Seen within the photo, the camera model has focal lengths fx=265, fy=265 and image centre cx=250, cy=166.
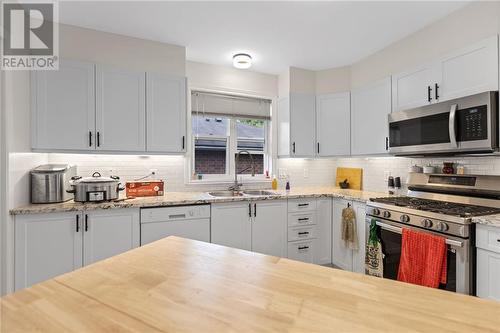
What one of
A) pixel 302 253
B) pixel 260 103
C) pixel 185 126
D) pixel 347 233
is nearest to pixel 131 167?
pixel 185 126

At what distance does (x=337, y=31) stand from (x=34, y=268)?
346 centimetres

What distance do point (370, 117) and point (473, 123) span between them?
1.17 m

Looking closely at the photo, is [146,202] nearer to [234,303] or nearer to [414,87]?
[234,303]

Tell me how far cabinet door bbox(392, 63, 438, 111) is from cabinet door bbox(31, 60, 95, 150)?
3117 mm

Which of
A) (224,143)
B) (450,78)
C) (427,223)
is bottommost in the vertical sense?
(427,223)

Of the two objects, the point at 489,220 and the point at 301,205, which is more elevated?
the point at 489,220

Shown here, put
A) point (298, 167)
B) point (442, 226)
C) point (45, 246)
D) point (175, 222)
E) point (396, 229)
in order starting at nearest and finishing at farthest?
point (442, 226), point (45, 246), point (396, 229), point (175, 222), point (298, 167)

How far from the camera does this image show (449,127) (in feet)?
7.15

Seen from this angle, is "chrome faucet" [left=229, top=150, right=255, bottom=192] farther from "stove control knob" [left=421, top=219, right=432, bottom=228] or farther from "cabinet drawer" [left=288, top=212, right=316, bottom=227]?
"stove control knob" [left=421, top=219, right=432, bottom=228]

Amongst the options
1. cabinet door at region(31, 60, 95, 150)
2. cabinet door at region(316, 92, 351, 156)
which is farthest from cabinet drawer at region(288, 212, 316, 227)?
cabinet door at region(31, 60, 95, 150)

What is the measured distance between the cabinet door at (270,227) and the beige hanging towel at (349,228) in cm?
66

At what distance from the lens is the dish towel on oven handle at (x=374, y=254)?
7.87ft

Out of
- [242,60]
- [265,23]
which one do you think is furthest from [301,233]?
[265,23]

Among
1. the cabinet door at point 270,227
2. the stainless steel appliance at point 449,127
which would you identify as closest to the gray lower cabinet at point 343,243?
the cabinet door at point 270,227
